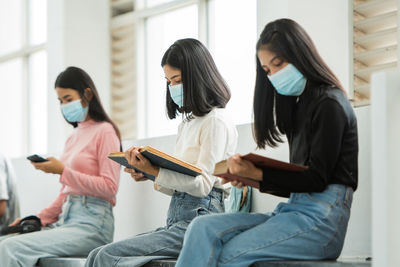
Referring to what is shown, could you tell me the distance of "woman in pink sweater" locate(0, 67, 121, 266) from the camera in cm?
340

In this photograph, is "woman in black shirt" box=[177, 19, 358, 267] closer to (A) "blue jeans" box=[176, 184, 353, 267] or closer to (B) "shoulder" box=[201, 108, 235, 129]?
(A) "blue jeans" box=[176, 184, 353, 267]

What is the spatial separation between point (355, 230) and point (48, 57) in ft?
9.43

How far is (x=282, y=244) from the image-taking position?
2176 mm

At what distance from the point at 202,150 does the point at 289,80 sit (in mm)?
622

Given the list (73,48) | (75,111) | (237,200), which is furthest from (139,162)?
(73,48)

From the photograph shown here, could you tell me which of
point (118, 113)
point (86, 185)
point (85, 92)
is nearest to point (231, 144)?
point (86, 185)

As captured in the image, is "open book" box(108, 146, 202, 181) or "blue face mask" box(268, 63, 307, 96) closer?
"blue face mask" box(268, 63, 307, 96)

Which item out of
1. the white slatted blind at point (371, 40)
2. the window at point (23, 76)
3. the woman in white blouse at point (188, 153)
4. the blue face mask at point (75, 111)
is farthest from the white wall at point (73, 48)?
the white slatted blind at point (371, 40)

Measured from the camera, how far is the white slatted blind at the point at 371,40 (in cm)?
309

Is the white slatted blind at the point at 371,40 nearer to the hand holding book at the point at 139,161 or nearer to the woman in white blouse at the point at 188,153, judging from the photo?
the woman in white blouse at the point at 188,153

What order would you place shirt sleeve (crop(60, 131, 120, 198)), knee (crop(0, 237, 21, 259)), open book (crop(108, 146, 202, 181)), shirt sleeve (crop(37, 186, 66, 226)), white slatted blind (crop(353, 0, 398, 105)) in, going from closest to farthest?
open book (crop(108, 146, 202, 181)), white slatted blind (crop(353, 0, 398, 105)), knee (crop(0, 237, 21, 259)), shirt sleeve (crop(60, 131, 120, 198)), shirt sleeve (crop(37, 186, 66, 226))

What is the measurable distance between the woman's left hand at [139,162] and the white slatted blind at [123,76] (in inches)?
77.5

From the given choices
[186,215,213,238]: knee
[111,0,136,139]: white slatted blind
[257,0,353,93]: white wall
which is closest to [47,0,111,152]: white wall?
[111,0,136,139]: white slatted blind

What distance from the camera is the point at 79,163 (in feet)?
12.0
